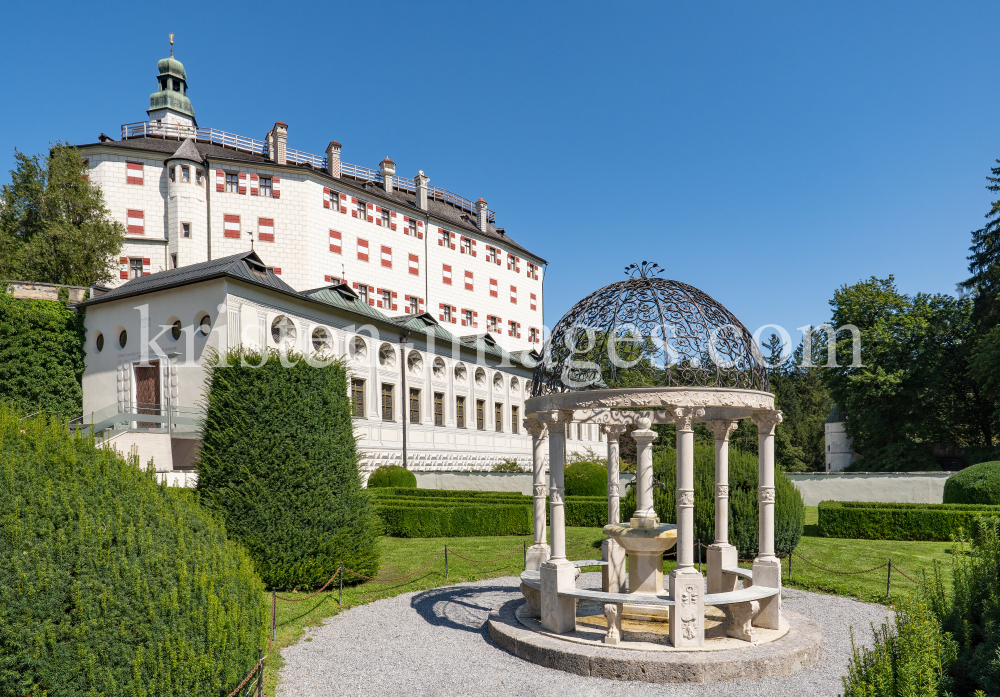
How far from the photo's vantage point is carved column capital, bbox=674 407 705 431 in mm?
8711

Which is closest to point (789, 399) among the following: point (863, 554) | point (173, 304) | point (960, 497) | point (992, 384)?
point (992, 384)

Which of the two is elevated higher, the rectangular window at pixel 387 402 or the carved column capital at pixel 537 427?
the carved column capital at pixel 537 427

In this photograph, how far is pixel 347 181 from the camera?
43.6 metres

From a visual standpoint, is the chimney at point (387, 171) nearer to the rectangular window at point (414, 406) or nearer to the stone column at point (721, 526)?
the rectangular window at point (414, 406)

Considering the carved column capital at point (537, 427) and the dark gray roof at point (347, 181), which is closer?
the carved column capital at point (537, 427)

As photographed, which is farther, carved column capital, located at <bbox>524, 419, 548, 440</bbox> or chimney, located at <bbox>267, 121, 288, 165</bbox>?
chimney, located at <bbox>267, 121, 288, 165</bbox>

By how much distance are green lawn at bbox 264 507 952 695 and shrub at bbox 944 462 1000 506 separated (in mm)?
3439

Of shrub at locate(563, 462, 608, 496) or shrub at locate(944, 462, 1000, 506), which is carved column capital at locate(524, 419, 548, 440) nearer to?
shrub at locate(563, 462, 608, 496)

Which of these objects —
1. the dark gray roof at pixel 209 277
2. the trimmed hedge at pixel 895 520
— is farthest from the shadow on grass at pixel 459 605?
the dark gray roof at pixel 209 277

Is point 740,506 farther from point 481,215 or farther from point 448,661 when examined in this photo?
point 481,215

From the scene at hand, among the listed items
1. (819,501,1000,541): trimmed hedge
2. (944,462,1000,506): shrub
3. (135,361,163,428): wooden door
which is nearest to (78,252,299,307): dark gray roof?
(135,361,163,428): wooden door

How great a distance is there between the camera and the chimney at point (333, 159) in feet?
140

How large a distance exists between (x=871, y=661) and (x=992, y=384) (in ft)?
106

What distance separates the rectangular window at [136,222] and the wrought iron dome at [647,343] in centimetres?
3533
